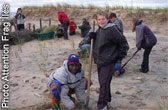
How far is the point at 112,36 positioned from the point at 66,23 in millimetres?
7182

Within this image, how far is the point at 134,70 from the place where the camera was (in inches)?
231

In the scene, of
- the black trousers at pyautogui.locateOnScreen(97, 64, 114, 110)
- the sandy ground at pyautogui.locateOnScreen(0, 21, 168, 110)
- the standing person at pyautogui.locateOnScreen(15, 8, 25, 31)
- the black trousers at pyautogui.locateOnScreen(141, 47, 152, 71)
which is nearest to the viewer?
the black trousers at pyautogui.locateOnScreen(97, 64, 114, 110)

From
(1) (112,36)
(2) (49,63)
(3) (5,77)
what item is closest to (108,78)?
(1) (112,36)

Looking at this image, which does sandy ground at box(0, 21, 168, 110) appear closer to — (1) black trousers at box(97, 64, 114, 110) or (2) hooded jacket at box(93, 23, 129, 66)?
Result: (1) black trousers at box(97, 64, 114, 110)

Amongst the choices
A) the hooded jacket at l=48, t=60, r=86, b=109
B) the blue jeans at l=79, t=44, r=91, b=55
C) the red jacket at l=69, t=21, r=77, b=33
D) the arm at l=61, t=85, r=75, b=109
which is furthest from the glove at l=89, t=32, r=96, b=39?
the red jacket at l=69, t=21, r=77, b=33

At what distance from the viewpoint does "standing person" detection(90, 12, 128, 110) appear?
3.33 meters

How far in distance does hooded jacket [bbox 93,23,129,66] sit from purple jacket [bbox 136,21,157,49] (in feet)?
6.79

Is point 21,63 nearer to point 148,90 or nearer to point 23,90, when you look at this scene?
point 23,90

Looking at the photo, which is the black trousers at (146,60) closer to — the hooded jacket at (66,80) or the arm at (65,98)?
the hooded jacket at (66,80)

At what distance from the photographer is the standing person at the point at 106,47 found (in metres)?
3.33

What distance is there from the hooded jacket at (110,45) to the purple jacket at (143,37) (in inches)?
81.4

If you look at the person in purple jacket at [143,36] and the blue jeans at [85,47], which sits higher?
the person in purple jacket at [143,36]

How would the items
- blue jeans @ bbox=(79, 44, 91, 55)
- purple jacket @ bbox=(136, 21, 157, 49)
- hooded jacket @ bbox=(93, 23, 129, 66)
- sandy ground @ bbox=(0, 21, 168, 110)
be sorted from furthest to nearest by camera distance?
blue jeans @ bbox=(79, 44, 91, 55) → purple jacket @ bbox=(136, 21, 157, 49) → sandy ground @ bbox=(0, 21, 168, 110) → hooded jacket @ bbox=(93, 23, 129, 66)

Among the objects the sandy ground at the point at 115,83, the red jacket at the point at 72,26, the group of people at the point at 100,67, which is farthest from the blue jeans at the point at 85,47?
the red jacket at the point at 72,26
